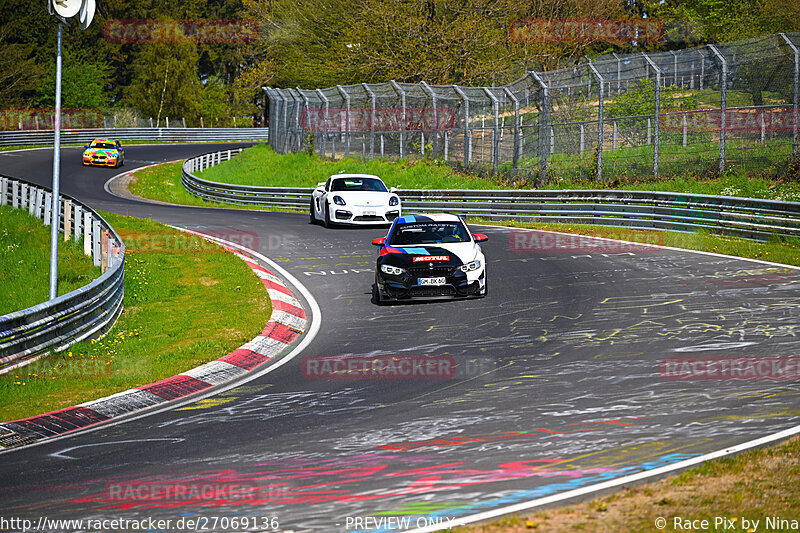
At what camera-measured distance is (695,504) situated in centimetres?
554

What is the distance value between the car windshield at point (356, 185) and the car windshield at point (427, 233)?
31.8 ft

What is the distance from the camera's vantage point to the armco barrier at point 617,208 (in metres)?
18.8

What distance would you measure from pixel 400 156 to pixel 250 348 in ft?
81.0

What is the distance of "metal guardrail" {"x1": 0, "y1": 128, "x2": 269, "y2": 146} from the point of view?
6469cm

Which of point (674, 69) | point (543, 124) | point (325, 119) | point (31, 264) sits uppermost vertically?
Result: point (674, 69)

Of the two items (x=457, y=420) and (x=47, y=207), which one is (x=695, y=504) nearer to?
(x=457, y=420)

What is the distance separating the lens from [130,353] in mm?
12508

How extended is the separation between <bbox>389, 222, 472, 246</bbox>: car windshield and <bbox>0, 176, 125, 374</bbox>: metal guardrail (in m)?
4.62

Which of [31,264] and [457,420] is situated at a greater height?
[457,420]

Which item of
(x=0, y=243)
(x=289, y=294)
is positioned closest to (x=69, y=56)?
(x=0, y=243)

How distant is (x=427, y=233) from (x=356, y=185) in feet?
33.4

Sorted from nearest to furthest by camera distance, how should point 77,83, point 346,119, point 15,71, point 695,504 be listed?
point 695,504 → point 346,119 → point 15,71 → point 77,83

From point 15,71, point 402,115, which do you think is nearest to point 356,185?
point 402,115

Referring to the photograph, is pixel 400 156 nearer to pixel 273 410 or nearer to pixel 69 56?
pixel 273 410
